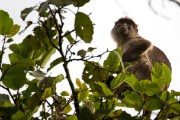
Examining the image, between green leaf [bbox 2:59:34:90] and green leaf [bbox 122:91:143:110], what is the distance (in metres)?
0.47

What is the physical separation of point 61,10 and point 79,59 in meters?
0.22

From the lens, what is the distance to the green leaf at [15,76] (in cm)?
190

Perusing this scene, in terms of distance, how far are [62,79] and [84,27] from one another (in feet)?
0.89

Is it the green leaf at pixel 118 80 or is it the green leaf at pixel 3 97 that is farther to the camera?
the green leaf at pixel 118 80

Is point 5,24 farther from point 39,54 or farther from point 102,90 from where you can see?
point 102,90

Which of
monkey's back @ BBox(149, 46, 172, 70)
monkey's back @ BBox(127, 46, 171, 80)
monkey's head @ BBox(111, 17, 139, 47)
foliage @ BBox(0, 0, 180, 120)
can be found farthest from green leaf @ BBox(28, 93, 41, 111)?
monkey's head @ BBox(111, 17, 139, 47)

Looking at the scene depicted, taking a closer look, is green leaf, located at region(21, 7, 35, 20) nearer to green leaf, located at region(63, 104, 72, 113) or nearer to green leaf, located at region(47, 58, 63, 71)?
green leaf, located at region(47, 58, 63, 71)

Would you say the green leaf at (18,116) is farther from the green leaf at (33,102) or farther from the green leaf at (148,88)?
the green leaf at (148,88)

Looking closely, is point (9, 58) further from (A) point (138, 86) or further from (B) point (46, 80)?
(A) point (138, 86)

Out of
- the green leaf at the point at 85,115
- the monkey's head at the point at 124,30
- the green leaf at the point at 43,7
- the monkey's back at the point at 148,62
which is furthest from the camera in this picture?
the monkey's head at the point at 124,30

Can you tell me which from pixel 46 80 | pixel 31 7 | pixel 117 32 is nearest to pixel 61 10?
pixel 31 7

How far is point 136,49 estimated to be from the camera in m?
7.95

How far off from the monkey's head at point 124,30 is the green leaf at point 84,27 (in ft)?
23.5

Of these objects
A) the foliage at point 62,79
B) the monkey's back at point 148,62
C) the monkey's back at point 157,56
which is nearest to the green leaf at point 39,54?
the foliage at point 62,79
